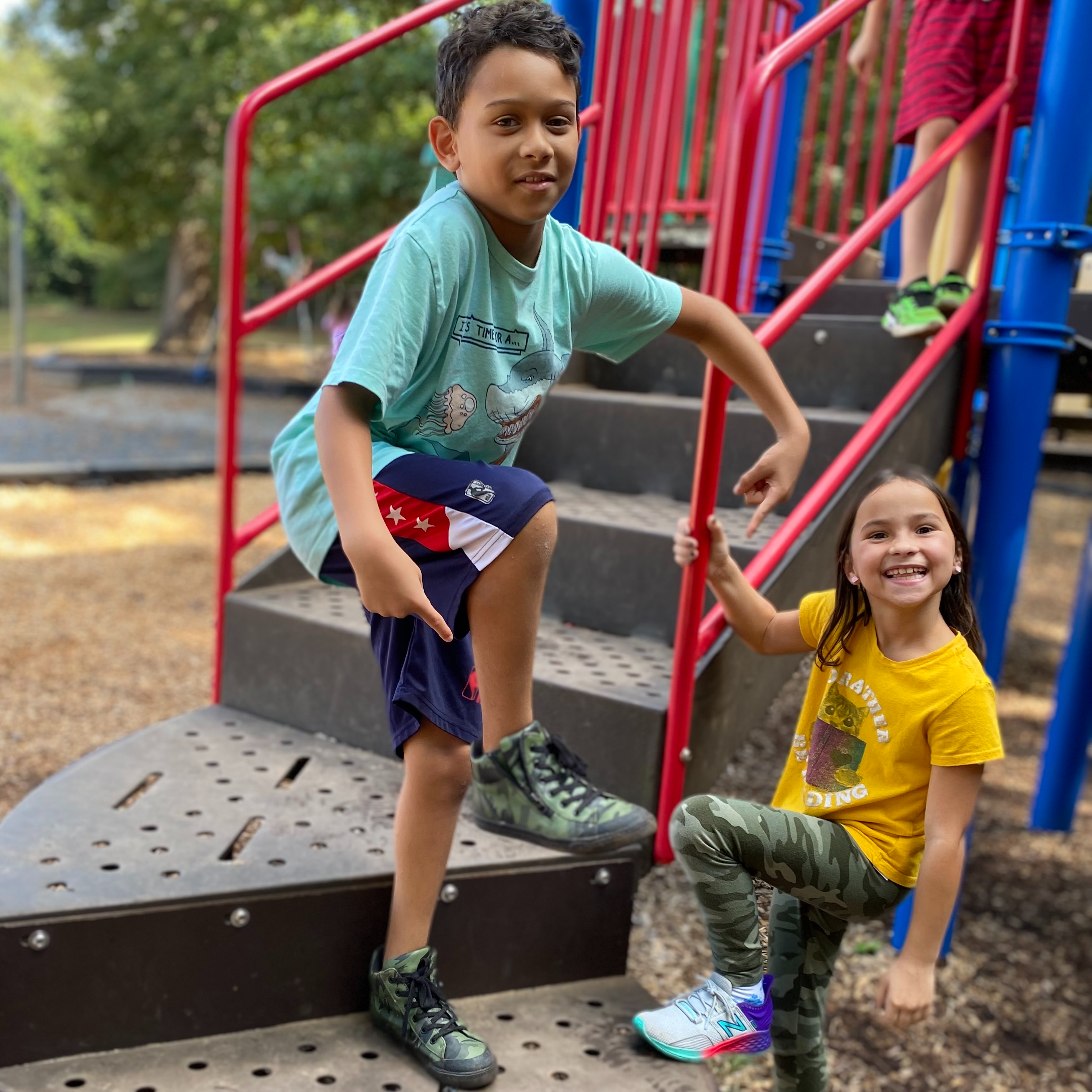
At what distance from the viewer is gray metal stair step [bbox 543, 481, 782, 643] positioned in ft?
7.38

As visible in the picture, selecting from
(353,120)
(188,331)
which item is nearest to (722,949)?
(353,120)

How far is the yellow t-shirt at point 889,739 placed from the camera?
4.44ft

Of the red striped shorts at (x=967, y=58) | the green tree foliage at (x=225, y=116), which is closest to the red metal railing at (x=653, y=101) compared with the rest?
the red striped shorts at (x=967, y=58)

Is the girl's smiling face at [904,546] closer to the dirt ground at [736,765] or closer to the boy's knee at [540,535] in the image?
the boy's knee at [540,535]

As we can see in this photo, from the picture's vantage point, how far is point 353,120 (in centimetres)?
959

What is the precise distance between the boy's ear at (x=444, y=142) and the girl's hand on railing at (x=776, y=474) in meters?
0.57

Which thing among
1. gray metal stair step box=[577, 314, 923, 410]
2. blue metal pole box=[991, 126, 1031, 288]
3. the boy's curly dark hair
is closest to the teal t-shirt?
the boy's curly dark hair

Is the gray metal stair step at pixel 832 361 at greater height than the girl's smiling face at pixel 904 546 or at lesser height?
greater

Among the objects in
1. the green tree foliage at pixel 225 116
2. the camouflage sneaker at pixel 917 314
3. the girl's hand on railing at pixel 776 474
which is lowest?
the girl's hand on railing at pixel 776 474

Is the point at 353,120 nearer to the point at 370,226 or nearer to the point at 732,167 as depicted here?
the point at 370,226

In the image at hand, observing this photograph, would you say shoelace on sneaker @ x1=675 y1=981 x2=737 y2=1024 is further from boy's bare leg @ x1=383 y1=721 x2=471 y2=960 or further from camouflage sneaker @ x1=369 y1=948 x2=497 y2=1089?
boy's bare leg @ x1=383 y1=721 x2=471 y2=960

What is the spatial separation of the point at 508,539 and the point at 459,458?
125 millimetres

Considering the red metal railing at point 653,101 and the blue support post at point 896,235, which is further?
the blue support post at point 896,235

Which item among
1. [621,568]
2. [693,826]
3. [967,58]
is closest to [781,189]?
[967,58]
